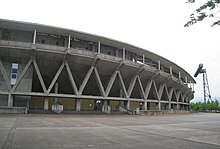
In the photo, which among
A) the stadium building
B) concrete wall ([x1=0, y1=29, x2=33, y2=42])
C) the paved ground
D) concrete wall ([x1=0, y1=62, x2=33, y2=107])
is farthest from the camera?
concrete wall ([x1=0, y1=29, x2=33, y2=42])

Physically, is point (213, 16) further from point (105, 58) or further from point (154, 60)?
point (154, 60)

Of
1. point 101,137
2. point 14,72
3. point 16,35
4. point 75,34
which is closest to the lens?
point 101,137

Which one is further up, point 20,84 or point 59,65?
point 59,65

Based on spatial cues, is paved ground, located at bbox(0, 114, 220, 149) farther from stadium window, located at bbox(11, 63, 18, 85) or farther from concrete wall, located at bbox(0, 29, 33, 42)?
concrete wall, located at bbox(0, 29, 33, 42)

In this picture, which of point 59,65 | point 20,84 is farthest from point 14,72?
point 59,65

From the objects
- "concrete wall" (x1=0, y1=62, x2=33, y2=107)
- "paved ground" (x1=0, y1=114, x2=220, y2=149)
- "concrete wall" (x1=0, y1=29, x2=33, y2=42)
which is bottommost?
"paved ground" (x1=0, y1=114, x2=220, y2=149)

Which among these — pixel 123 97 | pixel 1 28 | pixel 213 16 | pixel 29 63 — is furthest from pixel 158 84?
pixel 213 16

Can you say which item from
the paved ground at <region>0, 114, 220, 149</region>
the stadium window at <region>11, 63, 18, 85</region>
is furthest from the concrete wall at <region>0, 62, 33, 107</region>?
the paved ground at <region>0, 114, 220, 149</region>

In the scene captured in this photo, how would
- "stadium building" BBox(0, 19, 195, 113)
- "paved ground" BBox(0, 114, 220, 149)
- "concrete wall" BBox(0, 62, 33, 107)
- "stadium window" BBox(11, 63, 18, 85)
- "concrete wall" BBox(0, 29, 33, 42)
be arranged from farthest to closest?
"stadium window" BBox(11, 63, 18, 85)
"concrete wall" BBox(0, 29, 33, 42)
"concrete wall" BBox(0, 62, 33, 107)
"stadium building" BBox(0, 19, 195, 113)
"paved ground" BBox(0, 114, 220, 149)

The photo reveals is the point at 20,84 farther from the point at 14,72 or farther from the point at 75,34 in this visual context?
the point at 75,34

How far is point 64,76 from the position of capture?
132 ft

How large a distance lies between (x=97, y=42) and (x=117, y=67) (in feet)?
20.2

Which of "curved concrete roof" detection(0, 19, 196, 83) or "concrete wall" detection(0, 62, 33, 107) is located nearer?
"curved concrete roof" detection(0, 19, 196, 83)

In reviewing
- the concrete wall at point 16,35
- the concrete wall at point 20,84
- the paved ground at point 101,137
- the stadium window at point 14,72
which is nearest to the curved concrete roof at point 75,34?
the concrete wall at point 16,35
